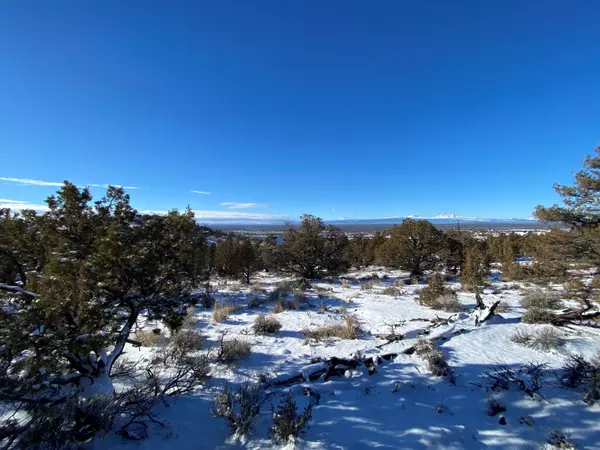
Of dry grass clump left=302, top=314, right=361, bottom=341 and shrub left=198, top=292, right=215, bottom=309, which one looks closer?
dry grass clump left=302, top=314, right=361, bottom=341

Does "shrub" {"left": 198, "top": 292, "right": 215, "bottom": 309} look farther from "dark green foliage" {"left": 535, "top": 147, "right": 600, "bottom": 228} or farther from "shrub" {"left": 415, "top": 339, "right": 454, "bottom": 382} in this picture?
"dark green foliage" {"left": 535, "top": 147, "right": 600, "bottom": 228}

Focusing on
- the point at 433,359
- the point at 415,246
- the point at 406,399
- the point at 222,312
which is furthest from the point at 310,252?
the point at 406,399

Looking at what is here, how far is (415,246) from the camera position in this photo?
1805cm

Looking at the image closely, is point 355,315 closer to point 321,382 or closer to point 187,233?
point 321,382

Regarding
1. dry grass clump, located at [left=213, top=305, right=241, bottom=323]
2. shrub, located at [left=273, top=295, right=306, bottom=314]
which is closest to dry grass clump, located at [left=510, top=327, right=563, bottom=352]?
shrub, located at [left=273, top=295, right=306, bottom=314]

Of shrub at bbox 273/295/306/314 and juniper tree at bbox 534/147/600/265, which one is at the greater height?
juniper tree at bbox 534/147/600/265

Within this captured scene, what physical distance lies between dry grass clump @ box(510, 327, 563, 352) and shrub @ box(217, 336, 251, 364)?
6.37 m

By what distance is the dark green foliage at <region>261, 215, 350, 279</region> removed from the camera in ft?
57.1

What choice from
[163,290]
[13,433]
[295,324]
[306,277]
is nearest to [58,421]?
[13,433]

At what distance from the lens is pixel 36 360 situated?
2904mm

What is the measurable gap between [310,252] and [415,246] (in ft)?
24.6

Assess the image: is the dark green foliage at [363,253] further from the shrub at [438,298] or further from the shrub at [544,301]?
the shrub at [544,301]

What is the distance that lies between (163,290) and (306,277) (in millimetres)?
14590

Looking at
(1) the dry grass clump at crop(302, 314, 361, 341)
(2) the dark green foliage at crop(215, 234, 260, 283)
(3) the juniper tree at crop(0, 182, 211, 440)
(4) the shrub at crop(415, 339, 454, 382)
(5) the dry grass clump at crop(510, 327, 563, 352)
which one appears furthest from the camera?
(2) the dark green foliage at crop(215, 234, 260, 283)
